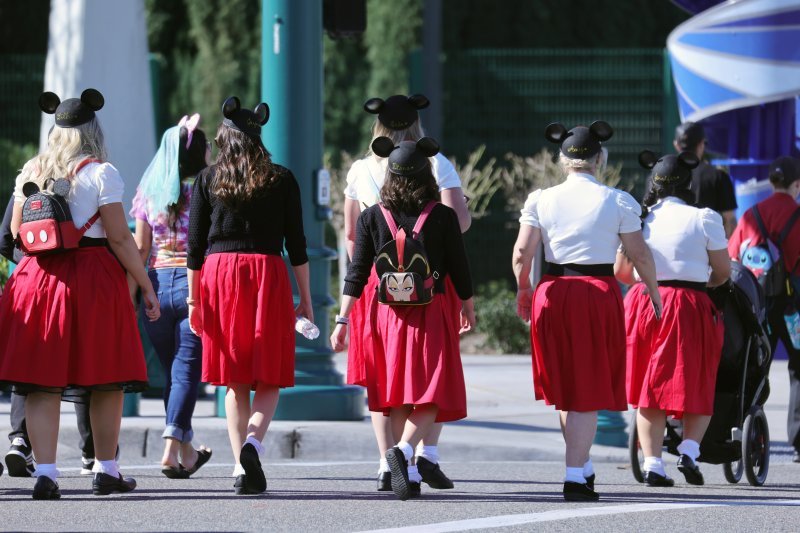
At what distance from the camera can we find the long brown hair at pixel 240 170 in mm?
7547

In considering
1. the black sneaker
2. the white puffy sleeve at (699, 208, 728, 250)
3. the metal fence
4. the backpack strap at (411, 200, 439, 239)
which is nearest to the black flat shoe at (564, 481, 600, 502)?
the backpack strap at (411, 200, 439, 239)

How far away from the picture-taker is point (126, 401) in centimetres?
1036

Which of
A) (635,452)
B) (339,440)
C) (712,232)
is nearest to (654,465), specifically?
(635,452)

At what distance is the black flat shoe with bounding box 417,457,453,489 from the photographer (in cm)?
780

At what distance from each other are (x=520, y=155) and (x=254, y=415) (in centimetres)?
1293

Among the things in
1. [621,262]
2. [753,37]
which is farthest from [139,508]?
[753,37]

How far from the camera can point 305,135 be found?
10688 millimetres

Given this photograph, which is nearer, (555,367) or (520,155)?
(555,367)

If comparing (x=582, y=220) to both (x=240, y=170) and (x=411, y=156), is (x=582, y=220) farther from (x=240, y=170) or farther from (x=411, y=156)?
(x=240, y=170)

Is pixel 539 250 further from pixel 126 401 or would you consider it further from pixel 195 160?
pixel 126 401

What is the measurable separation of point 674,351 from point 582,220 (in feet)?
3.50

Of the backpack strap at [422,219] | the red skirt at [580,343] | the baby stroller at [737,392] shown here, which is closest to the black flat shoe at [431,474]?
the red skirt at [580,343]

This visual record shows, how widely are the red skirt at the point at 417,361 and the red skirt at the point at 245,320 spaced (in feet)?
1.37

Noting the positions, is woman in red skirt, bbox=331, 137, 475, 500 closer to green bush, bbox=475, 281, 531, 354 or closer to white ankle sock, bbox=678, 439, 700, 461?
white ankle sock, bbox=678, 439, 700, 461
